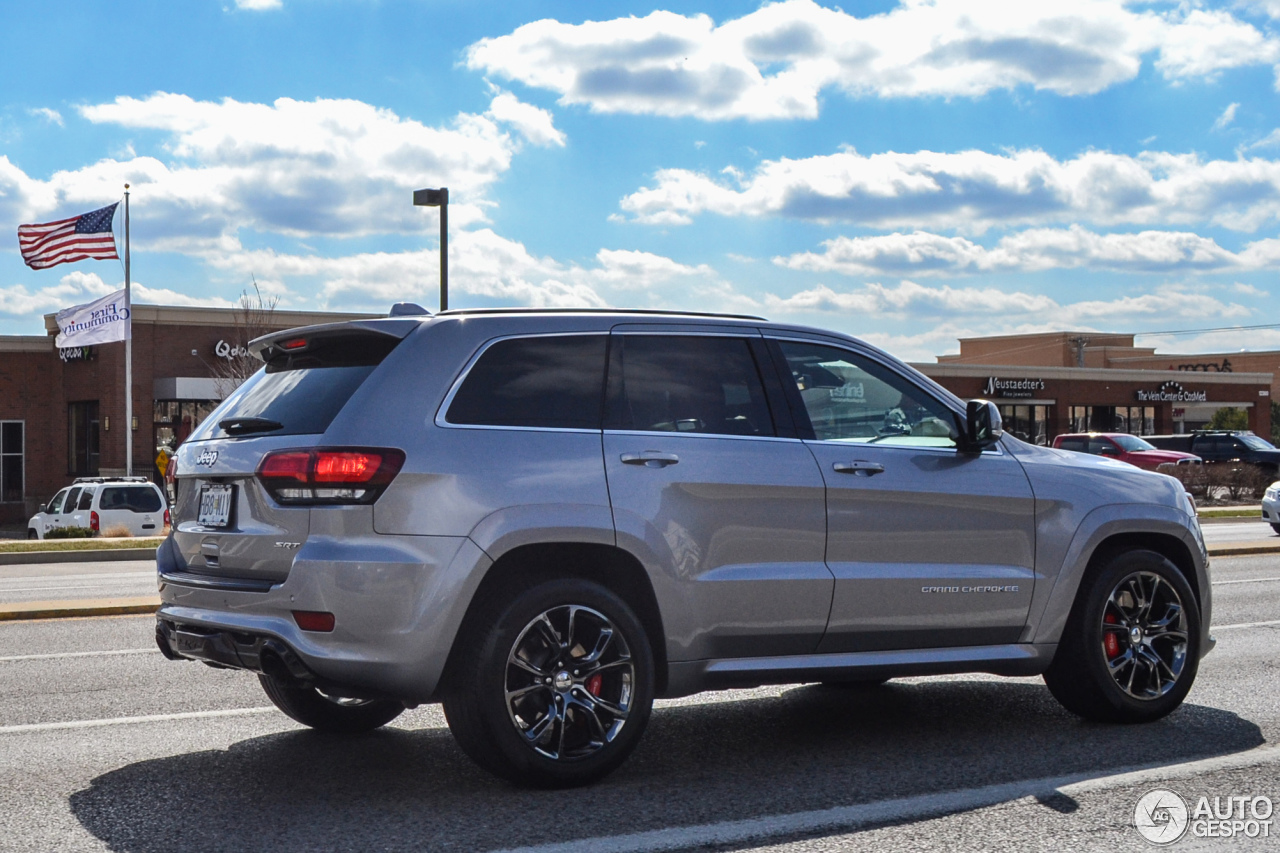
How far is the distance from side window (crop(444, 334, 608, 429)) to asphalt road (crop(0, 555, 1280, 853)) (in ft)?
4.86

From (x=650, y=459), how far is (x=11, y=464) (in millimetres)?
43407

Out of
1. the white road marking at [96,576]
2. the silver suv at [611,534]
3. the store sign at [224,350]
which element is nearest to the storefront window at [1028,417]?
the store sign at [224,350]

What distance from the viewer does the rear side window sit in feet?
90.2

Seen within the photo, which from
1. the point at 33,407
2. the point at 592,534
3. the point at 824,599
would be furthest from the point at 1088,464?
the point at 33,407

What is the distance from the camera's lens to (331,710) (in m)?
6.57

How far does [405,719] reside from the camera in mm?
7043

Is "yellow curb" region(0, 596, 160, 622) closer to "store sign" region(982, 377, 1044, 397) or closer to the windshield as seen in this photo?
the windshield

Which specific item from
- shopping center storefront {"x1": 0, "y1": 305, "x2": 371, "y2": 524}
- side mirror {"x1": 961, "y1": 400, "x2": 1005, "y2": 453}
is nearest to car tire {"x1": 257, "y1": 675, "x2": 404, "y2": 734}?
side mirror {"x1": 961, "y1": 400, "x2": 1005, "y2": 453}

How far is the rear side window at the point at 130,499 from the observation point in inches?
1082

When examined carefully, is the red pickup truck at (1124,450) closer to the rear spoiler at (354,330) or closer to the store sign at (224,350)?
the store sign at (224,350)

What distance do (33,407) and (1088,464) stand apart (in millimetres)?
43453

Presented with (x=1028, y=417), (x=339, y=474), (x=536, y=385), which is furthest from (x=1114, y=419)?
(x=339, y=474)

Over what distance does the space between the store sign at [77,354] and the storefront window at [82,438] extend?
1446 mm

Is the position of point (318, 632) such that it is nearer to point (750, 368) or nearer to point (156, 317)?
point (750, 368)
